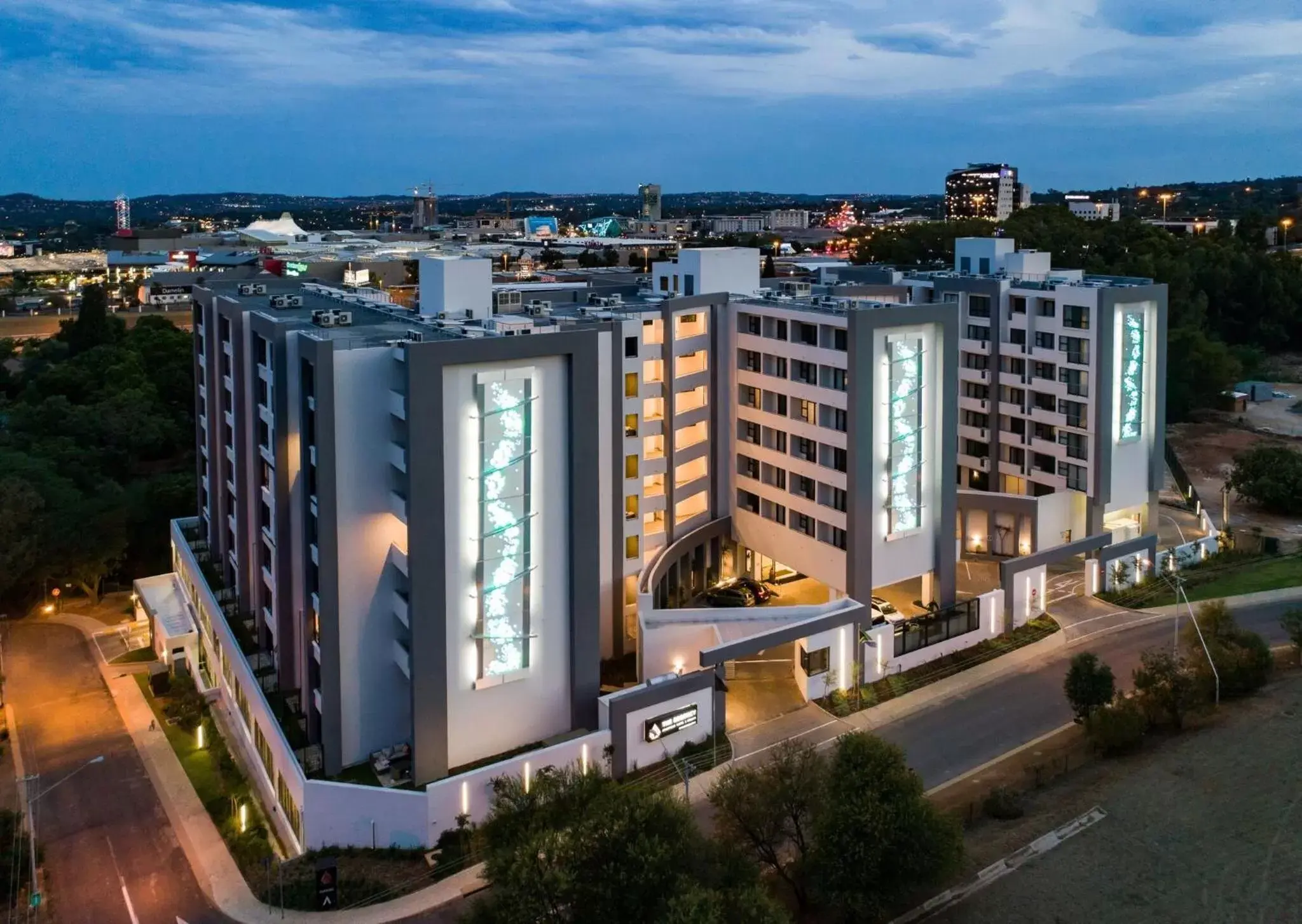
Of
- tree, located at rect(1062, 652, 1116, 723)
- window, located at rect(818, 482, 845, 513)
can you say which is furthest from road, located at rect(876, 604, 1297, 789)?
window, located at rect(818, 482, 845, 513)

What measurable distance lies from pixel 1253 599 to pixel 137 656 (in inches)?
1590

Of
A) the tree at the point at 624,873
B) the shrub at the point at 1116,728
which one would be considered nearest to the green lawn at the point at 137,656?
the tree at the point at 624,873

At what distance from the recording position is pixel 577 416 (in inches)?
1062

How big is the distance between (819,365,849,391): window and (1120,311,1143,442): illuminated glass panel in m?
14.6

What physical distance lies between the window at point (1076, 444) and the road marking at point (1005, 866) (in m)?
20.6

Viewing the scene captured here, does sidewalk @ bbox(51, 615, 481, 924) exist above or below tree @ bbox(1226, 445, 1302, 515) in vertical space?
below

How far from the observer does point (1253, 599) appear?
39.7 meters

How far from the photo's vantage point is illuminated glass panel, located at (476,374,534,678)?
84.7 ft

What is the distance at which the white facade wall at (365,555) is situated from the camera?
2584cm

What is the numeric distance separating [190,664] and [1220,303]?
9497 centimetres

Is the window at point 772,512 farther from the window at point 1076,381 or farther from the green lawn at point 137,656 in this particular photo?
the green lawn at point 137,656

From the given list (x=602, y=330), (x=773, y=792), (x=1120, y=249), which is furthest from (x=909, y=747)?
(x=1120, y=249)

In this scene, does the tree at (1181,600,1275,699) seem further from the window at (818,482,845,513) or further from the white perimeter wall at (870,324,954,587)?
the window at (818,482,845,513)

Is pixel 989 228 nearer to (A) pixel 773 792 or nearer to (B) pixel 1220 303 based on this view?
(B) pixel 1220 303
